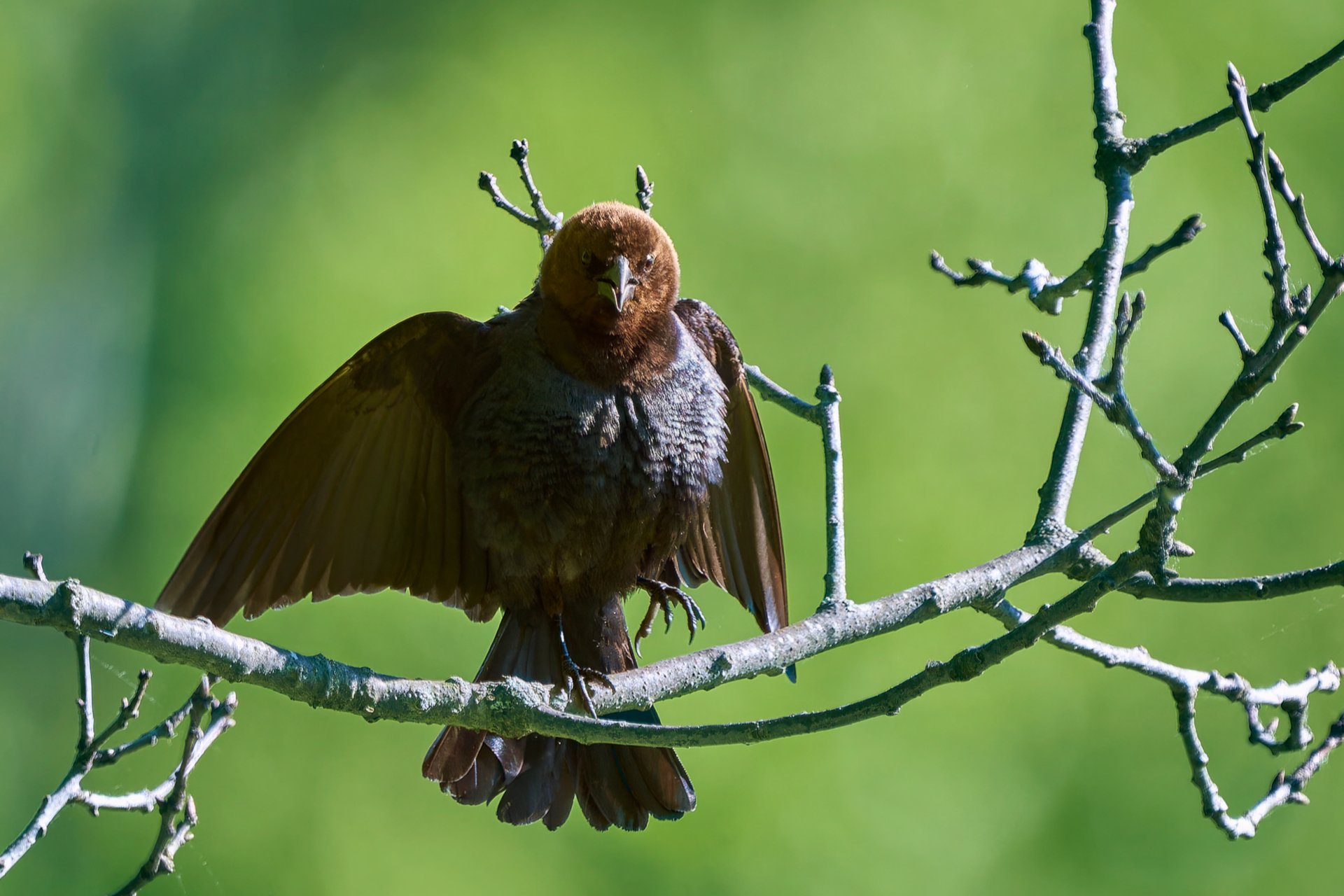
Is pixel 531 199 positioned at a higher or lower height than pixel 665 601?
higher

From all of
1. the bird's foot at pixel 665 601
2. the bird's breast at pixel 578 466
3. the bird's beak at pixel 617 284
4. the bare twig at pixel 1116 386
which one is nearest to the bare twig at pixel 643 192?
the bird's beak at pixel 617 284

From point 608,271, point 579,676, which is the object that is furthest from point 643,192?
point 579,676

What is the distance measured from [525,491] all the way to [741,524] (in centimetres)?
60

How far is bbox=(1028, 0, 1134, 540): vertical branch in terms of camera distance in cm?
232

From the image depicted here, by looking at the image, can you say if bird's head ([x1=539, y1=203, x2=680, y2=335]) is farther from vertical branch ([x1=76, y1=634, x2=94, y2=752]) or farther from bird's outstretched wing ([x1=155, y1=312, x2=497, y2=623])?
vertical branch ([x1=76, y1=634, x2=94, y2=752])

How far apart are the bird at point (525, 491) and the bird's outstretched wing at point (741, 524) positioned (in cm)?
12

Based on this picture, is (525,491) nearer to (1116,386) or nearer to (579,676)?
(579,676)

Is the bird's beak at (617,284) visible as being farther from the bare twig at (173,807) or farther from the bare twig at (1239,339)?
the bare twig at (1239,339)

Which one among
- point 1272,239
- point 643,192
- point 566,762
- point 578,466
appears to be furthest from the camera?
point 643,192

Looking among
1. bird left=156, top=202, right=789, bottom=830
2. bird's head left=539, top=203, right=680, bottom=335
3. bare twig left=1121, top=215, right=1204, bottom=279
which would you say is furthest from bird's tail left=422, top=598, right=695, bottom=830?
bare twig left=1121, top=215, right=1204, bottom=279

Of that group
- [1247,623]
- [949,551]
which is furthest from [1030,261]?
[1247,623]

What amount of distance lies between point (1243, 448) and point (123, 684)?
4429 mm

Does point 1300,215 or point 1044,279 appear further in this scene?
point 1044,279

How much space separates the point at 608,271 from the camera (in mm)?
2461
